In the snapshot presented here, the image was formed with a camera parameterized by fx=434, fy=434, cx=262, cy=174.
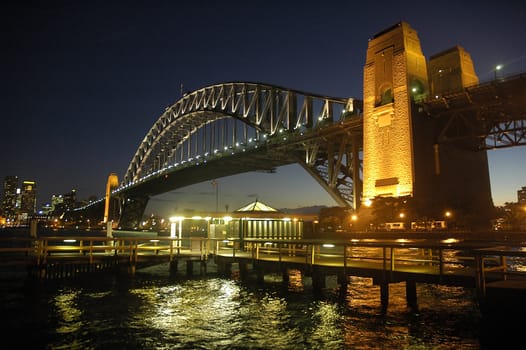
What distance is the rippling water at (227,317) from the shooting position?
12562 millimetres

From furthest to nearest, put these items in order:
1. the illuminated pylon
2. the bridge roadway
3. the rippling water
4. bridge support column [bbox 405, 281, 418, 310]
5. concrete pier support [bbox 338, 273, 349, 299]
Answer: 1. the illuminated pylon
2. concrete pier support [bbox 338, 273, 349, 299]
3. bridge support column [bbox 405, 281, 418, 310]
4. the bridge roadway
5. the rippling water

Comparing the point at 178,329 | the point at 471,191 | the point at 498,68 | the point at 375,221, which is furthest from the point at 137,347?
the point at 471,191

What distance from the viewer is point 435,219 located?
109ft

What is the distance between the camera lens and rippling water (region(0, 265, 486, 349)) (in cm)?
1256

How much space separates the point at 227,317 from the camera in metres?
15.8

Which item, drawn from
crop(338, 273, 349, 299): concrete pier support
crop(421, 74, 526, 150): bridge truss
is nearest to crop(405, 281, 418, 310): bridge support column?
crop(338, 273, 349, 299): concrete pier support

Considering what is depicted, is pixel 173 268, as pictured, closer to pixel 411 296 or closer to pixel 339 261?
pixel 339 261

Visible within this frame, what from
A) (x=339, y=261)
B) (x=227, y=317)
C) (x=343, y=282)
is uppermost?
(x=339, y=261)

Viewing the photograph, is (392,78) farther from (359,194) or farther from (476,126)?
(359,194)

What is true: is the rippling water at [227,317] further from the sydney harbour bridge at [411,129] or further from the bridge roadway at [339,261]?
Result: the sydney harbour bridge at [411,129]

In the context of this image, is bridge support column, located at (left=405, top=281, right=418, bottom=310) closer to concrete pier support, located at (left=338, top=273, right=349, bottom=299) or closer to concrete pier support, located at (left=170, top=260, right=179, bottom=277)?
concrete pier support, located at (left=338, top=273, right=349, bottom=299)

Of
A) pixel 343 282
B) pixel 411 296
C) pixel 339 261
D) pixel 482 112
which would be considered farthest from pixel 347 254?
pixel 482 112

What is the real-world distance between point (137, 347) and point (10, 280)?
16.0 metres

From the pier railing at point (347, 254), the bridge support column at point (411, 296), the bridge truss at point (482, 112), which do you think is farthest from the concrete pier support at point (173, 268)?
the bridge truss at point (482, 112)
